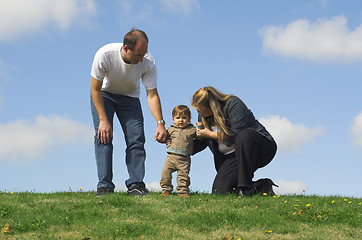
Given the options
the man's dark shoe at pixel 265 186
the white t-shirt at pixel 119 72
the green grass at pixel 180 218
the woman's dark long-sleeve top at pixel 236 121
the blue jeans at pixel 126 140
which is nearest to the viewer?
the green grass at pixel 180 218

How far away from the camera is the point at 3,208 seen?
8.24m

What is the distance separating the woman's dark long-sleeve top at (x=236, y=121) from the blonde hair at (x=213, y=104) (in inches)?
5.8

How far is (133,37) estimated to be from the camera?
29.2ft

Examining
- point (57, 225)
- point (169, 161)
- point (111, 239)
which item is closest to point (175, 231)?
point (111, 239)

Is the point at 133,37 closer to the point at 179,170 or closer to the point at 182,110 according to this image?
the point at 182,110

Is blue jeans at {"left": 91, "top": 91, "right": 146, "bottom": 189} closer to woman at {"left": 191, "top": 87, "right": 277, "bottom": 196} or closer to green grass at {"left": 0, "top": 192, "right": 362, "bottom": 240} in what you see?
green grass at {"left": 0, "top": 192, "right": 362, "bottom": 240}

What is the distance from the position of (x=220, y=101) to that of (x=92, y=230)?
389 centimetres

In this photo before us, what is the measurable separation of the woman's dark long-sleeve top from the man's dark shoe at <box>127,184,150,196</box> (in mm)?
1348

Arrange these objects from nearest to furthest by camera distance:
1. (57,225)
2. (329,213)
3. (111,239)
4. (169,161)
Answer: (111,239) < (57,225) < (329,213) < (169,161)

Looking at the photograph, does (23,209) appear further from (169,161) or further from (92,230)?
(169,161)

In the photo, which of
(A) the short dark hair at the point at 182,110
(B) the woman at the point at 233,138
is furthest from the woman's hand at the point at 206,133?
(A) the short dark hair at the point at 182,110

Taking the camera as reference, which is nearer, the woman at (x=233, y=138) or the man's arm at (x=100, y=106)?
the woman at (x=233, y=138)

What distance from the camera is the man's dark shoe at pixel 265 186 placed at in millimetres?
9883

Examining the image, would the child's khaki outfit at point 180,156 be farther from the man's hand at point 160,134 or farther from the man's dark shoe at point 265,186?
the man's dark shoe at point 265,186
